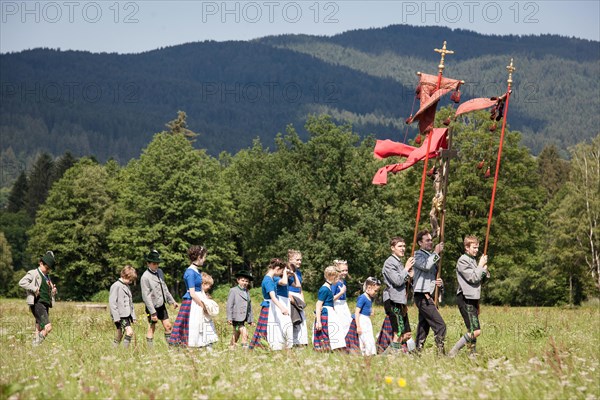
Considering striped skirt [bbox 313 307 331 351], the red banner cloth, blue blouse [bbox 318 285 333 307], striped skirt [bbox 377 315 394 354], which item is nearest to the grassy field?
striped skirt [bbox 377 315 394 354]

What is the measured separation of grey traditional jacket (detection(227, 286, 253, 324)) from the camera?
1504 centimetres

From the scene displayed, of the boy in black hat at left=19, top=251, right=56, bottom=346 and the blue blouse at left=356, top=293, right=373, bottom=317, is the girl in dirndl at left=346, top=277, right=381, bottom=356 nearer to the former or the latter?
the blue blouse at left=356, top=293, right=373, bottom=317

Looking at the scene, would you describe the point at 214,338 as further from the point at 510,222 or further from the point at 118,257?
the point at 118,257

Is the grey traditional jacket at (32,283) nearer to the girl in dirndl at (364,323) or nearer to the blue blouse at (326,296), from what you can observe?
the blue blouse at (326,296)

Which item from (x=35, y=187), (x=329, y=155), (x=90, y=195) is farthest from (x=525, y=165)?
Answer: (x=35, y=187)

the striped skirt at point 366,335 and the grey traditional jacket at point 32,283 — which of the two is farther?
the grey traditional jacket at point 32,283

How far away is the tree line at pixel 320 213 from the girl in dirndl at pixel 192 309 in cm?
3036

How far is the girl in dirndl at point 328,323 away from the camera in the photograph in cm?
1348

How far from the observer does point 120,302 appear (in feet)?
47.5

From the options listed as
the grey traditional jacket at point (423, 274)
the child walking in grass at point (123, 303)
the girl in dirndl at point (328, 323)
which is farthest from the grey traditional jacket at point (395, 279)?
the child walking in grass at point (123, 303)

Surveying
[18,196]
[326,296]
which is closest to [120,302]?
[326,296]

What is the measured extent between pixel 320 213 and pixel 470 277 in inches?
1515

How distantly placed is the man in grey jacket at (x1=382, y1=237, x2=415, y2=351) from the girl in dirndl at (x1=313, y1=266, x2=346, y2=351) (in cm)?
107

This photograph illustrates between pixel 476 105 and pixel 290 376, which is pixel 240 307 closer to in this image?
pixel 476 105
